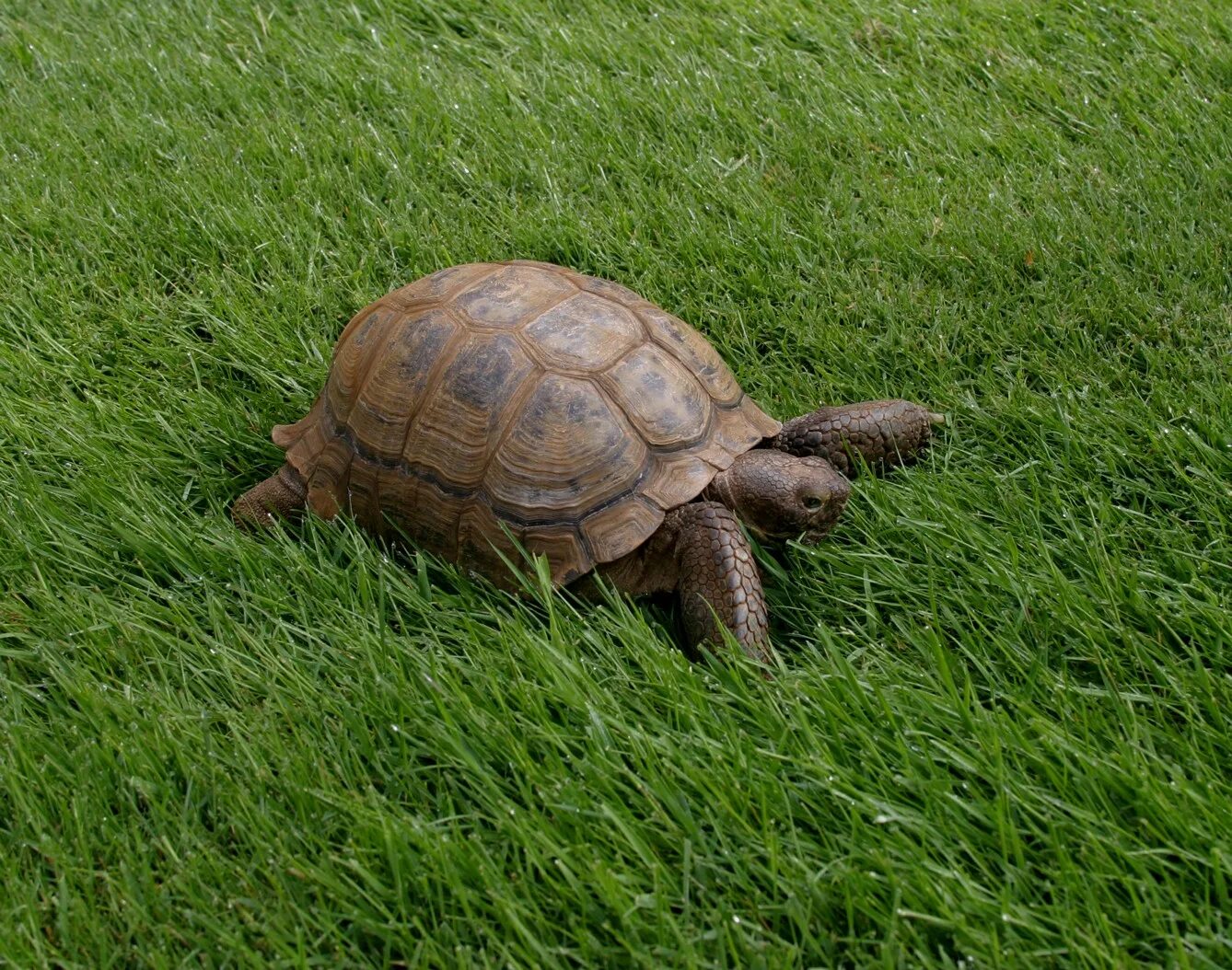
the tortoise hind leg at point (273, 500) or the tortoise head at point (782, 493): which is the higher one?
the tortoise head at point (782, 493)

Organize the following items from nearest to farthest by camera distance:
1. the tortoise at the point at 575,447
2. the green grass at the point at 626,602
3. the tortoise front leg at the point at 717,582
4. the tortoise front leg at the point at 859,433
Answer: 1. the green grass at the point at 626,602
2. the tortoise front leg at the point at 717,582
3. the tortoise at the point at 575,447
4. the tortoise front leg at the point at 859,433

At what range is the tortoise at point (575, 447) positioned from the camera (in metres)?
3.21

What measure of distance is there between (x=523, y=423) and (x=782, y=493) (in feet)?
2.34

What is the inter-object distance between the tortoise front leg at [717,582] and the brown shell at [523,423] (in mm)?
92

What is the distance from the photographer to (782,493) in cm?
326

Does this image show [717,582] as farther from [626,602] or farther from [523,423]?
[523,423]

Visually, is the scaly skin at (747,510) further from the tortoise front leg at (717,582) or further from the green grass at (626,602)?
the green grass at (626,602)

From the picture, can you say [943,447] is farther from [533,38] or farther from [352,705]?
[533,38]

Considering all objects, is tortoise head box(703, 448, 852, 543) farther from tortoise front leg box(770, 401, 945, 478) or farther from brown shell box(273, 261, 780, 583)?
tortoise front leg box(770, 401, 945, 478)

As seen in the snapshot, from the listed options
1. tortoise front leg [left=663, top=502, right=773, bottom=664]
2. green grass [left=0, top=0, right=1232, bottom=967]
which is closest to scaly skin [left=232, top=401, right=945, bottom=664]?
tortoise front leg [left=663, top=502, right=773, bottom=664]

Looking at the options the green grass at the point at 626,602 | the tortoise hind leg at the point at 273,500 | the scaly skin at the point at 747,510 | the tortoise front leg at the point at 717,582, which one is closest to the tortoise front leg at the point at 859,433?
the scaly skin at the point at 747,510

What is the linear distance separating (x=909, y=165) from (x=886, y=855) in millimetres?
3275

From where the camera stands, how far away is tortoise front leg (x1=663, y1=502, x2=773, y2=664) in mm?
3049

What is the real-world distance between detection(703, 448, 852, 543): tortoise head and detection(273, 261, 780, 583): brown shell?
0.24 ft
